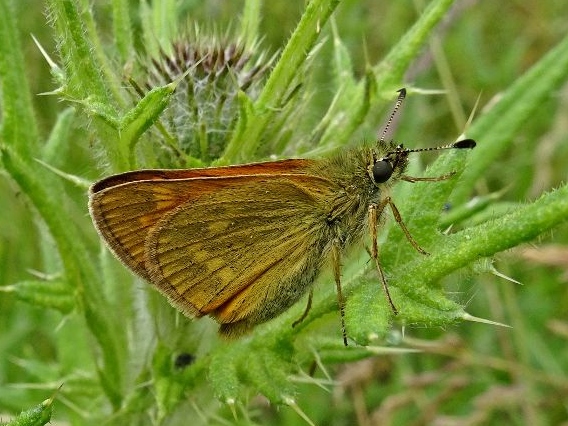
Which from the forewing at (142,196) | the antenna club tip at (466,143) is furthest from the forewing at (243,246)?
the antenna club tip at (466,143)

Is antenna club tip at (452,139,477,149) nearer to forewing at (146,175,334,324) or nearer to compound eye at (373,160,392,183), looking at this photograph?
compound eye at (373,160,392,183)

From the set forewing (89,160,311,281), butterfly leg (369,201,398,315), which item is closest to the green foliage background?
butterfly leg (369,201,398,315)

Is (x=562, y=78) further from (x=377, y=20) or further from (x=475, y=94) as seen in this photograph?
(x=377, y=20)

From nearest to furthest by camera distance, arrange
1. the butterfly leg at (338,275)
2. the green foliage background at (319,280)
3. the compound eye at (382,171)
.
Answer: the green foliage background at (319,280) → the butterfly leg at (338,275) → the compound eye at (382,171)

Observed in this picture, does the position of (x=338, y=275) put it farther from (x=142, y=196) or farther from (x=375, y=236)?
(x=142, y=196)

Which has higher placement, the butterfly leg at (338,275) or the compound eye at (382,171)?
the compound eye at (382,171)

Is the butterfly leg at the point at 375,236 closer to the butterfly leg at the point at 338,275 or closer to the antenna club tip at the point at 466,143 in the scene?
the butterfly leg at the point at 338,275

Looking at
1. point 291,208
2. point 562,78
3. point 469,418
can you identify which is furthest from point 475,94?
point 291,208

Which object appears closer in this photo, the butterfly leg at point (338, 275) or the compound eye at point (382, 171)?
the butterfly leg at point (338, 275)
